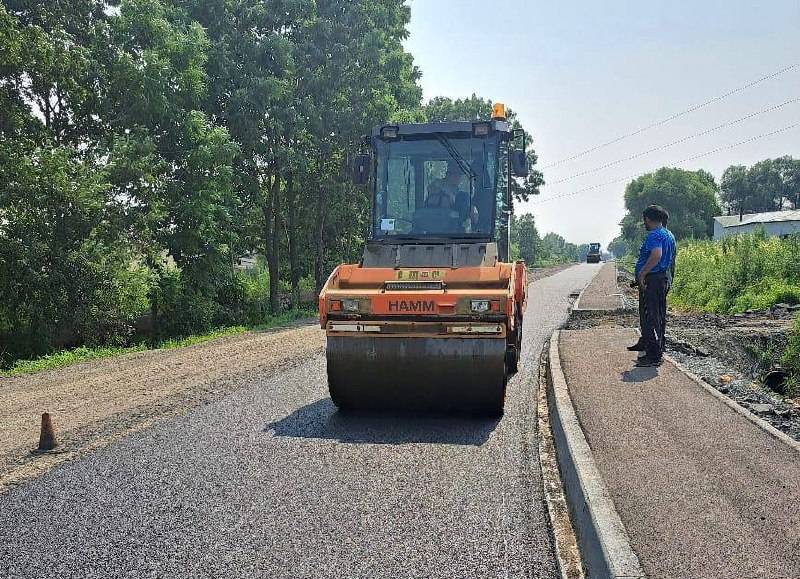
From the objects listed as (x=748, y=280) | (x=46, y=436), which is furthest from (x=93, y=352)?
(x=748, y=280)

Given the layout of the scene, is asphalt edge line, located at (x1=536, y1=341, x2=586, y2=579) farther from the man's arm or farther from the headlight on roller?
the man's arm

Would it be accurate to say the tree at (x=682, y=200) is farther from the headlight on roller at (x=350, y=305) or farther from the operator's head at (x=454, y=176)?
the headlight on roller at (x=350, y=305)

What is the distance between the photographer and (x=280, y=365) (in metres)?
10.9

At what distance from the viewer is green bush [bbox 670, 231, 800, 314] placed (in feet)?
57.8

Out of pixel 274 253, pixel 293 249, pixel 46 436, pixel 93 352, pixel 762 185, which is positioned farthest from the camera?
→ pixel 762 185

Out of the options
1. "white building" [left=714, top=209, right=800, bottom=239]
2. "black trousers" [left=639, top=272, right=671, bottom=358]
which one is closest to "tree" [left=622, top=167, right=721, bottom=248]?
"white building" [left=714, top=209, right=800, bottom=239]

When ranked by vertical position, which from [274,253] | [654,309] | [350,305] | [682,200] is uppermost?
[682,200]

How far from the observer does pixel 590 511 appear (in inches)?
157

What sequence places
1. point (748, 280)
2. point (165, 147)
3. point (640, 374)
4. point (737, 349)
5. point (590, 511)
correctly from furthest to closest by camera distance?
1. point (748, 280)
2. point (165, 147)
3. point (737, 349)
4. point (640, 374)
5. point (590, 511)

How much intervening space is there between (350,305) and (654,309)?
14.9 ft

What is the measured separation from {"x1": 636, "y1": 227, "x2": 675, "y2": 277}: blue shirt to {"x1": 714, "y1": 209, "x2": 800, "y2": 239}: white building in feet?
221

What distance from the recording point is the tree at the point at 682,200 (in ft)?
282

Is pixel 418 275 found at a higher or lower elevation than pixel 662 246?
lower

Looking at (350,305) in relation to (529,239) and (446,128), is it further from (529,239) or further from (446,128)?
(529,239)
